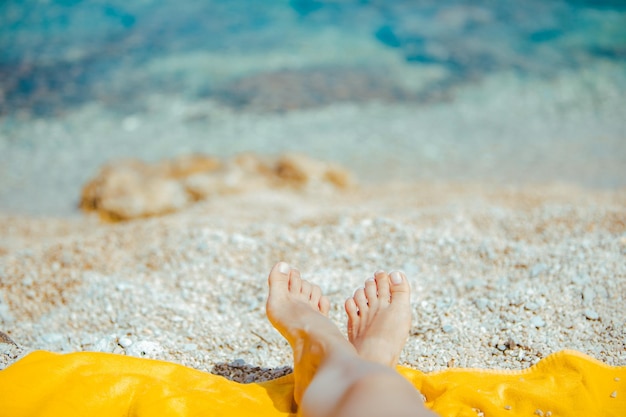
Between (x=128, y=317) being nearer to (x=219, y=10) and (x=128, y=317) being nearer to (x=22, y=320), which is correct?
(x=22, y=320)

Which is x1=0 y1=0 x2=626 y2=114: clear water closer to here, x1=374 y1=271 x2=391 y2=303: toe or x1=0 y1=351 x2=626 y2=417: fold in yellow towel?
x1=374 y1=271 x2=391 y2=303: toe

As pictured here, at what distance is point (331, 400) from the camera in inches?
57.2

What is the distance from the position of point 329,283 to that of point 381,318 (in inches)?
26.1

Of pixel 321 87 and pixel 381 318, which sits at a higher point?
pixel 381 318

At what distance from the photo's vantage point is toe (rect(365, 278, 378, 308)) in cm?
215

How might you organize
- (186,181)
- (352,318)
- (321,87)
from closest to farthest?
(352,318)
(186,181)
(321,87)

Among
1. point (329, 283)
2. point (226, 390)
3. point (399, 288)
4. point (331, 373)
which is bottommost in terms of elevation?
point (329, 283)

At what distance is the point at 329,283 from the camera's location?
266cm

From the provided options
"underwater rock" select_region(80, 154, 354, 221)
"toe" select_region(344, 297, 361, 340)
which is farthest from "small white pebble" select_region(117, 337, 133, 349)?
"underwater rock" select_region(80, 154, 354, 221)

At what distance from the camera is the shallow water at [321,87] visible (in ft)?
21.2

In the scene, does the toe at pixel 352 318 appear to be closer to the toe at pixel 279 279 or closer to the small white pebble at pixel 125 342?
the toe at pixel 279 279

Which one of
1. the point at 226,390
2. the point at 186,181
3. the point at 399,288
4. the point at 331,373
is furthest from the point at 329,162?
the point at 331,373

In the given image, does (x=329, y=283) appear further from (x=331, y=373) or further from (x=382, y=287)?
(x=331, y=373)

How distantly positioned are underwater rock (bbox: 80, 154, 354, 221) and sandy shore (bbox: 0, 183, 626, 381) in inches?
54.0
